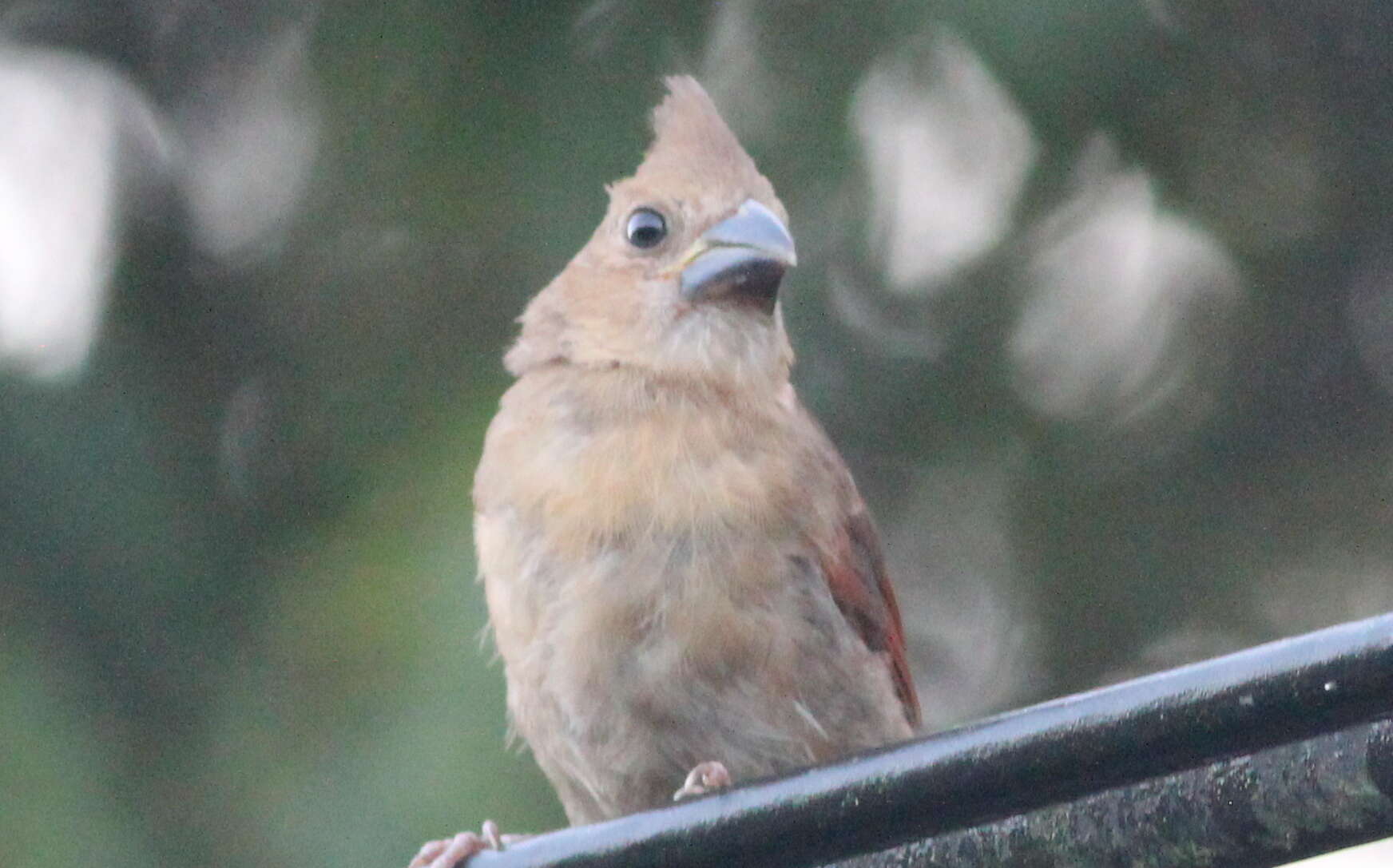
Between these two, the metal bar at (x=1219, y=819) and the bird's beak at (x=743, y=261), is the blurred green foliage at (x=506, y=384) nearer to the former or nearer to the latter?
the bird's beak at (x=743, y=261)

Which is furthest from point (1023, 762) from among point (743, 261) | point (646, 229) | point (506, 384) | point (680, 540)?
point (506, 384)

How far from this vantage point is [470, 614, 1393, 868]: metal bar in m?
1.68

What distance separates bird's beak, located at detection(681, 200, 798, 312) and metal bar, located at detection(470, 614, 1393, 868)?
1.57 m

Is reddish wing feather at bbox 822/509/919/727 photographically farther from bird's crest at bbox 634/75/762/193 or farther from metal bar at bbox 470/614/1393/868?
metal bar at bbox 470/614/1393/868

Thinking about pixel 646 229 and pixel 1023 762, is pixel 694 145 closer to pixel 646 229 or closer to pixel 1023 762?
pixel 646 229

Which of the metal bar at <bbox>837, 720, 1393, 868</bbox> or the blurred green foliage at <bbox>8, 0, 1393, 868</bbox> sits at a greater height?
the blurred green foliage at <bbox>8, 0, 1393, 868</bbox>

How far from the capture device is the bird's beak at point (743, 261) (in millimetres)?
3406

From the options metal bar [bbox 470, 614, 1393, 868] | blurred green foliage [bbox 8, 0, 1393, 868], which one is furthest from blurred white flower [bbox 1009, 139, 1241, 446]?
metal bar [bbox 470, 614, 1393, 868]

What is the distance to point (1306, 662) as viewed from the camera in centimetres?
167

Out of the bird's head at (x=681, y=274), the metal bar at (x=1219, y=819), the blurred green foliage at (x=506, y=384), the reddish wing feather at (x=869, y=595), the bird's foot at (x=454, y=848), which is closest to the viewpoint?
the metal bar at (x=1219, y=819)

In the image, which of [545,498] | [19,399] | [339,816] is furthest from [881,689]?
[19,399]

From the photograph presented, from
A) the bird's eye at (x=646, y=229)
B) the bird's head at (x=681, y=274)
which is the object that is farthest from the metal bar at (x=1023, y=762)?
the bird's eye at (x=646, y=229)

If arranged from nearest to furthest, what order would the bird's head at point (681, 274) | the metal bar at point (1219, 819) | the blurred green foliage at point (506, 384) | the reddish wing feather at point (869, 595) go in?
the metal bar at point (1219, 819) < the reddish wing feather at point (869, 595) < the bird's head at point (681, 274) < the blurred green foliage at point (506, 384)

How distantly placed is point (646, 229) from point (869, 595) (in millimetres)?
720
